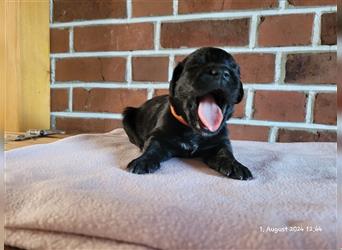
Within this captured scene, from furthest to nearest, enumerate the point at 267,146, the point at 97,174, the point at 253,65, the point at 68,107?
the point at 68,107 → the point at 253,65 → the point at 267,146 → the point at 97,174

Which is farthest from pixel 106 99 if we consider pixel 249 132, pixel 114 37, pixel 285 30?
pixel 285 30

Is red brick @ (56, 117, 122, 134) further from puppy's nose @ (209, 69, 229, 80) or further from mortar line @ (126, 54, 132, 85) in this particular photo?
puppy's nose @ (209, 69, 229, 80)

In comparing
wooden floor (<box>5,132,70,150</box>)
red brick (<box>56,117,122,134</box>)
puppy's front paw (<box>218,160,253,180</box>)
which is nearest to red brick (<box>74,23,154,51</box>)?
red brick (<box>56,117,122,134</box>)

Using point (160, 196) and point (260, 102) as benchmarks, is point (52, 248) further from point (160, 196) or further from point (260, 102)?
point (260, 102)

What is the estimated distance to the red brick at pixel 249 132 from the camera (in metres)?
1.26

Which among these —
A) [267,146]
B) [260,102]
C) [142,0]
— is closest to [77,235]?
[267,146]

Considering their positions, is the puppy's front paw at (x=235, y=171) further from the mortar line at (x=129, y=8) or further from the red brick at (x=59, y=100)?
the red brick at (x=59, y=100)

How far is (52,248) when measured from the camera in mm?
469

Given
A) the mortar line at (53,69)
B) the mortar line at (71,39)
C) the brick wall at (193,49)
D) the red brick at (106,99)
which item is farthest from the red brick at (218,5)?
the mortar line at (53,69)

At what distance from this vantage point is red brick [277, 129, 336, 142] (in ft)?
3.90

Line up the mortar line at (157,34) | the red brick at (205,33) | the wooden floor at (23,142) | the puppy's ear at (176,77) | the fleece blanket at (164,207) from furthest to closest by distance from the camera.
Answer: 1. the mortar line at (157,34)
2. the red brick at (205,33)
3. the wooden floor at (23,142)
4. the puppy's ear at (176,77)
5. the fleece blanket at (164,207)

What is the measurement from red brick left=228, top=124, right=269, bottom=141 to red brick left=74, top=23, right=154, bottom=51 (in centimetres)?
46

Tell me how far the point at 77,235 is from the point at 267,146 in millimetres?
743

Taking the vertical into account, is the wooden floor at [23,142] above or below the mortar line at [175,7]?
below
